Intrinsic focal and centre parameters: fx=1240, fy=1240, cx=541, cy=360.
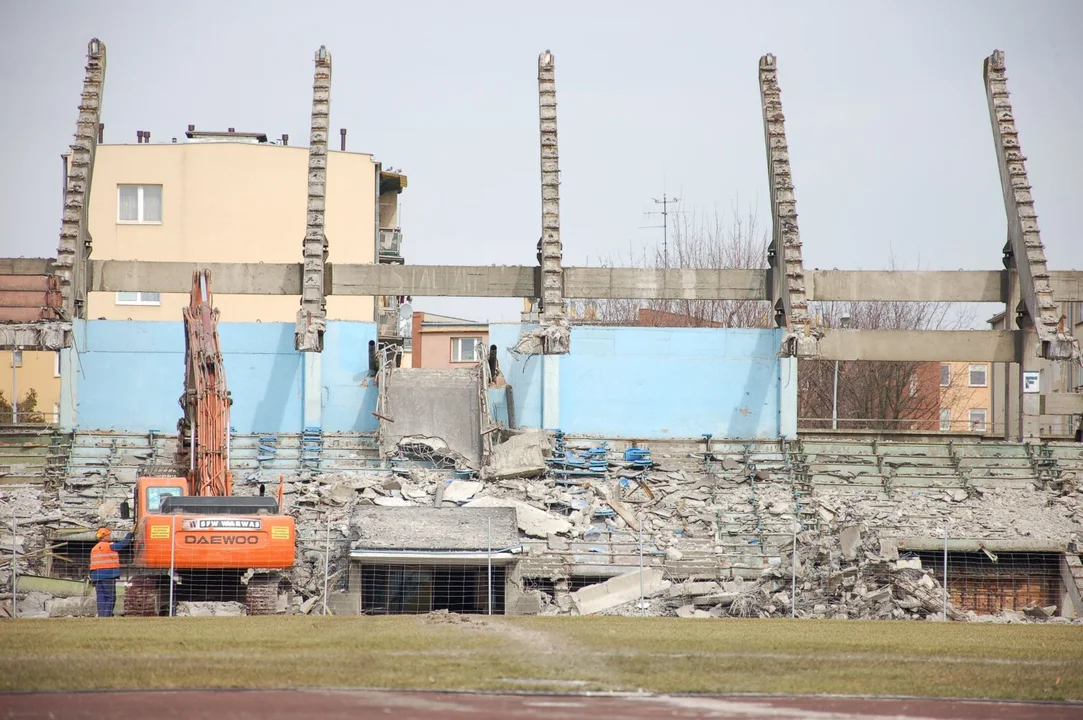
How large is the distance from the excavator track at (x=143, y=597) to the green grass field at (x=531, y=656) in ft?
8.84

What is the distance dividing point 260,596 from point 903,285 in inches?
824

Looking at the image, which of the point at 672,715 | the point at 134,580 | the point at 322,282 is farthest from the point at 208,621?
the point at 322,282

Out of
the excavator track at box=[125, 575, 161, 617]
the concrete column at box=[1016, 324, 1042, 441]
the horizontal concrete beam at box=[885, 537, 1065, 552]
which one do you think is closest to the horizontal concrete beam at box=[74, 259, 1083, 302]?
the concrete column at box=[1016, 324, 1042, 441]

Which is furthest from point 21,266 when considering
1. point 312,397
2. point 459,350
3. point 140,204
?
point 459,350

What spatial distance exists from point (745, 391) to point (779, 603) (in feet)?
39.2

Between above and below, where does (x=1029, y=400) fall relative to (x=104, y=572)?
above

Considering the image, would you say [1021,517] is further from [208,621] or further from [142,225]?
[142,225]

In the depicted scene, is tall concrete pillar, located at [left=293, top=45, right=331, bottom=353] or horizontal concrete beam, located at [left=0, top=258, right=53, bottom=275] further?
horizontal concrete beam, located at [left=0, top=258, right=53, bottom=275]

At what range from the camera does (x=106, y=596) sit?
20.9 m

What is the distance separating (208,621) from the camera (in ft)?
60.3

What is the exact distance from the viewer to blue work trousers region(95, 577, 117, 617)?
20.8 metres

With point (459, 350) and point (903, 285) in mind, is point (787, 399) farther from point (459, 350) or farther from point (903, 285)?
point (459, 350)

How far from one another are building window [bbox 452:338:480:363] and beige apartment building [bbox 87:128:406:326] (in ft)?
24.0

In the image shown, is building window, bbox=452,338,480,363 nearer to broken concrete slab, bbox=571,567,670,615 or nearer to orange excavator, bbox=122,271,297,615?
orange excavator, bbox=122,271,297,615
